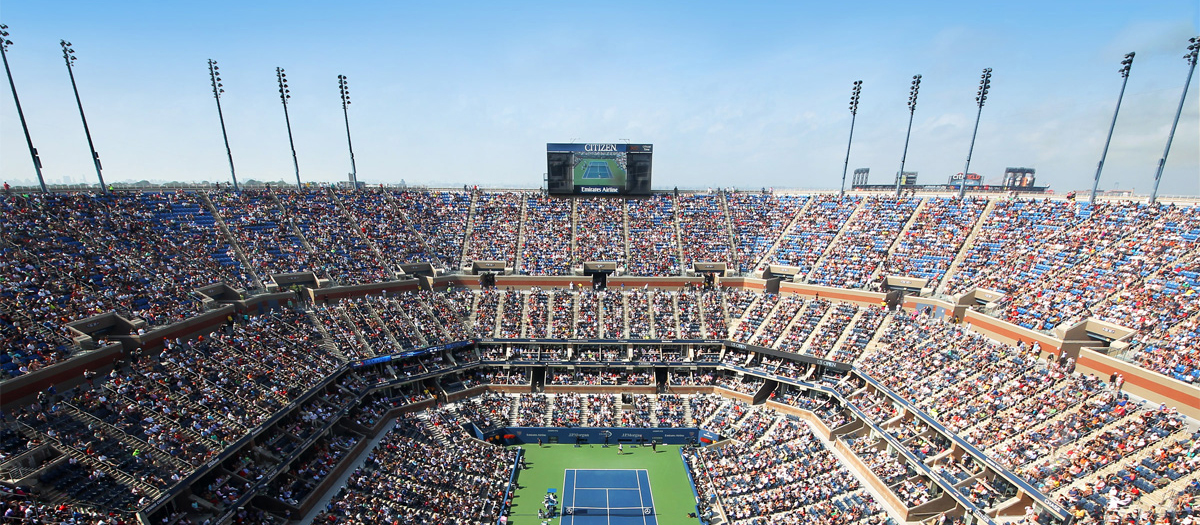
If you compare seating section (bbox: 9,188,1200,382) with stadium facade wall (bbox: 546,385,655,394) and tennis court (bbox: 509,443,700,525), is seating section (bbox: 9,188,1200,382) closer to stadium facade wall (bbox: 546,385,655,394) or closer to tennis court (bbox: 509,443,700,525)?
stadium facade wall (bbox: 546,385,655,394)

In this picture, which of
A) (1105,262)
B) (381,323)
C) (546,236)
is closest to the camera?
(1105,262)

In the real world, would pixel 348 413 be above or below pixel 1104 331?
below

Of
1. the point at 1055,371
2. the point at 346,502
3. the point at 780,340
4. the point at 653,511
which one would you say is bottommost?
the point at 653,511

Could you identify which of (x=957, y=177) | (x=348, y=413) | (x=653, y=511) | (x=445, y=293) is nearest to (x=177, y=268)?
(x=348, y=413)

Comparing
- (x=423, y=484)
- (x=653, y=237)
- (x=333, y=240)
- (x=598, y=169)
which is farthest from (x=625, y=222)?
(x=423, y=484)

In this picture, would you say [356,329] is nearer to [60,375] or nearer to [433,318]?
[433,318]

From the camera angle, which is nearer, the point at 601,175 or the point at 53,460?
the point at 53,460

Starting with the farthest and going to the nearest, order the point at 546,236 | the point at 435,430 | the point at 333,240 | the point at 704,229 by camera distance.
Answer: the point at 704,229, the point at 546,236, the point at 333,240, the point at 435,430

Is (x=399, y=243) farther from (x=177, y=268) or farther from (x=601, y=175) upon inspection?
(x=601, y=175)
